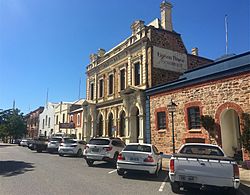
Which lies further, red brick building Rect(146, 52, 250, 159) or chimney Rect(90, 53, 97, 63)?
chimney Rect(90, 53, 97, 63)

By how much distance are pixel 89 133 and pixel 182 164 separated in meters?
27.5

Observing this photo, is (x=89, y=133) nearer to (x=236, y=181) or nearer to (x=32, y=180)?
(x=32, y=180)

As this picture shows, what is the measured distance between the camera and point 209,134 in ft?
51.5

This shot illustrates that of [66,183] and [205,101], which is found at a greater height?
[205,101]

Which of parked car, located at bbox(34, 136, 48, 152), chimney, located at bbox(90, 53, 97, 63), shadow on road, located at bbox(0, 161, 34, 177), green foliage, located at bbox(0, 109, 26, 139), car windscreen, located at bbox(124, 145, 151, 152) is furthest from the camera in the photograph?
green foliage, located at bbox(0, 109, 26, 139)

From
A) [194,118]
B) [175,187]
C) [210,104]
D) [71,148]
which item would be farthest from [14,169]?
[210,104]

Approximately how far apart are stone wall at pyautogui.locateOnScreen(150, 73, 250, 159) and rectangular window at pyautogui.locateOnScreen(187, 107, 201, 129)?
319mm

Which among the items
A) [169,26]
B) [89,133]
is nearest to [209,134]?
[169,26]

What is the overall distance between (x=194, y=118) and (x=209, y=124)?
5.68 feet

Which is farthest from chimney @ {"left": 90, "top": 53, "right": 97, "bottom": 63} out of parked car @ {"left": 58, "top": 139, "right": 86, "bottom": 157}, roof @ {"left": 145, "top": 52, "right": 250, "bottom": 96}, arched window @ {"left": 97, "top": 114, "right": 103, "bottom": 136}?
parked car @ {"left": 58, "top": 139, "right": 86, "bottom": 157}

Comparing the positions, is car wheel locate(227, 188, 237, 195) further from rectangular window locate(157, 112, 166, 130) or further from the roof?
rectangular window locate(157, 112, 166, 130)

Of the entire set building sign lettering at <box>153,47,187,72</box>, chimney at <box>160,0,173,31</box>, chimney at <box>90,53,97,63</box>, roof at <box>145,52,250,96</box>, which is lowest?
roof at <box>145,52,250,96</box>

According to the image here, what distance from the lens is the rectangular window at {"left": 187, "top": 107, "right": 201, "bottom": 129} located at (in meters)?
16.9

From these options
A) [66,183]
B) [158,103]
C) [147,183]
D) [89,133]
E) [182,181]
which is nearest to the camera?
[182,181]
